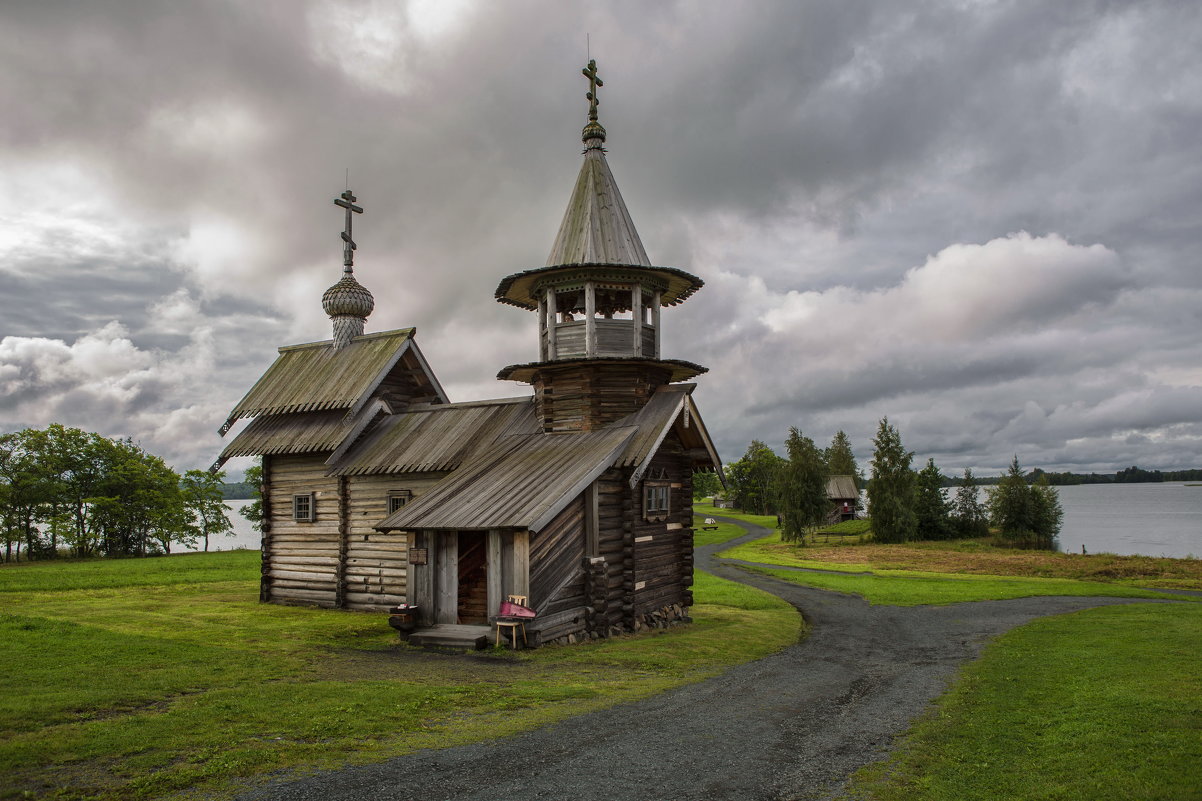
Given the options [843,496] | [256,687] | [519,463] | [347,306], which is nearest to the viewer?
[256,687]

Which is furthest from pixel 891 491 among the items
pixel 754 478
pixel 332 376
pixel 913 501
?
pixel 332 376

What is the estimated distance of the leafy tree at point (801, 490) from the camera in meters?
58.6

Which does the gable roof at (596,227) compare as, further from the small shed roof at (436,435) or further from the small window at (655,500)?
the small window at (655,500)

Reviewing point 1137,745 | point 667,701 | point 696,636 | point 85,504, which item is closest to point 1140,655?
point 1137,745

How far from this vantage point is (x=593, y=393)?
839 inches

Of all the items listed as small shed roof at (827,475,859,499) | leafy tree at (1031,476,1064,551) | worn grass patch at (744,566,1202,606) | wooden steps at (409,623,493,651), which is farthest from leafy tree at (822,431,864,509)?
wooden steps at (409,623,493,651)

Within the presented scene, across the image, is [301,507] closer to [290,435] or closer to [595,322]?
[290,435]

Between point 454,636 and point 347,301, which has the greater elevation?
point 347,301

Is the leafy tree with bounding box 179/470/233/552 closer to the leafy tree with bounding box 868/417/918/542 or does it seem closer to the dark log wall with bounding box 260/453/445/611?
the dark log wall with bounding box 260/453/445/611

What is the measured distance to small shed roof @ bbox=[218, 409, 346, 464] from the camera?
975 inches

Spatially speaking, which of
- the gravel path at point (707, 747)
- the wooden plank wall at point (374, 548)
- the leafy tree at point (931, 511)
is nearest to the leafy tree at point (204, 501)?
the wooden plank wall at point (374, 548)

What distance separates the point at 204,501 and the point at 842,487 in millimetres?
71375

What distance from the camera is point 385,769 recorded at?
8570mm

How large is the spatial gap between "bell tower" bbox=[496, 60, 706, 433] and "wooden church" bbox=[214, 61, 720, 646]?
0.06 m
